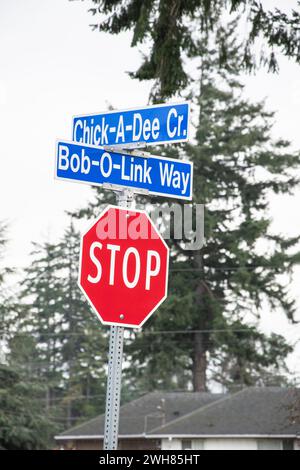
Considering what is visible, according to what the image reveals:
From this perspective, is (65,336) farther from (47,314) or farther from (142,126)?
(142,126)

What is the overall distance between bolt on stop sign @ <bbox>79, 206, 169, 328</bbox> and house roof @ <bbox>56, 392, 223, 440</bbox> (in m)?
38.3

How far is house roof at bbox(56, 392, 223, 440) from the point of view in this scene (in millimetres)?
44906

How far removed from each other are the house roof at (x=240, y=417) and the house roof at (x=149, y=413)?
85.5 inches

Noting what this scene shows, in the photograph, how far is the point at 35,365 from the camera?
218 feet

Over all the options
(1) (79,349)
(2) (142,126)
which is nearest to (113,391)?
(2) (142,126)

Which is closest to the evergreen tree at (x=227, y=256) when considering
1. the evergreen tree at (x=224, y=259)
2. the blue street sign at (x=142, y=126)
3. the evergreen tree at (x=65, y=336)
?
the evergreen tree at (x=224, y=259)

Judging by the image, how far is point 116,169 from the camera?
21.6ft

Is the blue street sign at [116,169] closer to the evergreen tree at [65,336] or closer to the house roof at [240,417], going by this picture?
the house roof at [240,417]

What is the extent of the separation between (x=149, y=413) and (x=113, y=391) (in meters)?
41.2

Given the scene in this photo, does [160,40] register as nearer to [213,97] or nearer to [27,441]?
[27,441]

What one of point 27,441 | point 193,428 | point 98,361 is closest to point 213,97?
point 193,428

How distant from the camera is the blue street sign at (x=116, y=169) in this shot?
6.53m

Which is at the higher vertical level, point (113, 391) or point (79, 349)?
point (79, 349)

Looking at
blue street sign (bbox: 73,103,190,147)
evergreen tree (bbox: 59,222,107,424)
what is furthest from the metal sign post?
evergreen tree (bbox: 59,222,107,424)
